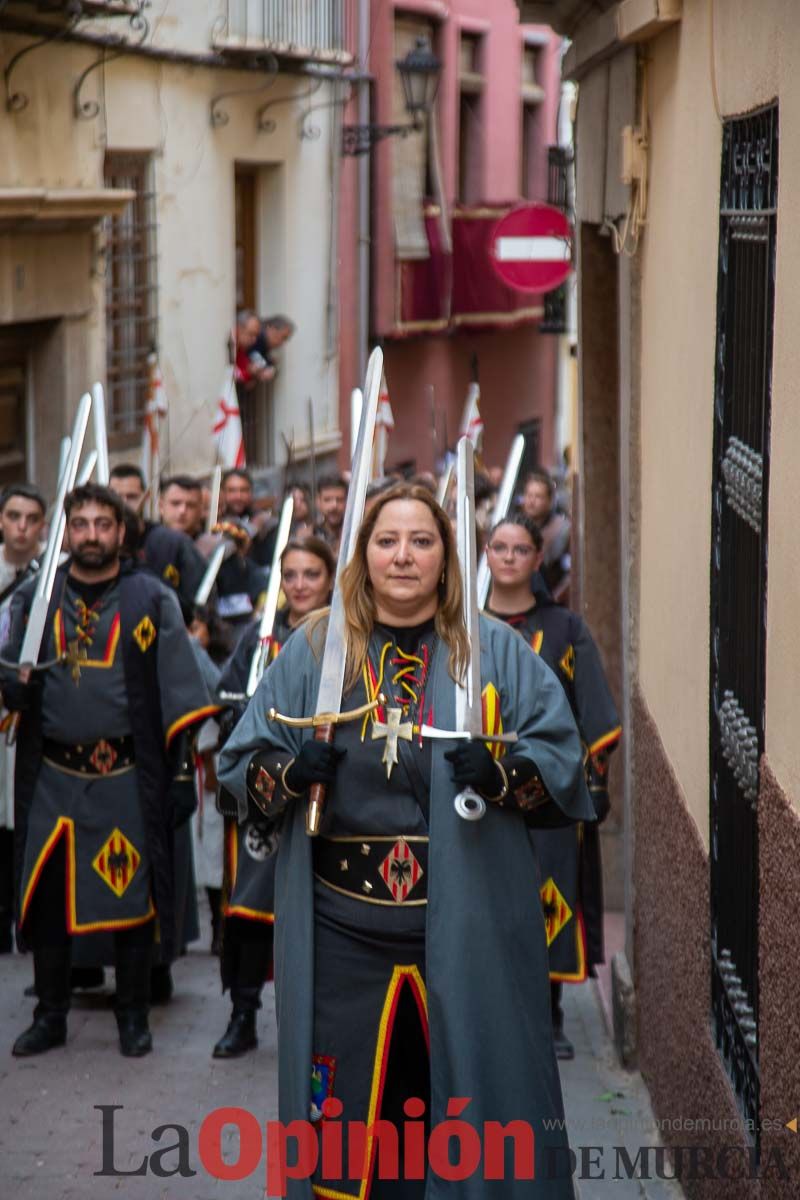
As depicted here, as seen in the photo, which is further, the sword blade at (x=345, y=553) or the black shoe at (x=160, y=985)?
the black shoe at (x=160, y=985)

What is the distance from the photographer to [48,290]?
13086 millimetres

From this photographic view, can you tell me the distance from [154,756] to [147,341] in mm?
8566

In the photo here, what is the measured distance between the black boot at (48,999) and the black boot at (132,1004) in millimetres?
186

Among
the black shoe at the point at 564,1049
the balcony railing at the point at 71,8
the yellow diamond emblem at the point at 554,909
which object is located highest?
the balcony railing at the point at 71,8

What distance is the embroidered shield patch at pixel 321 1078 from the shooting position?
469 cm

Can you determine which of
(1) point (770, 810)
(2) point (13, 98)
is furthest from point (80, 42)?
(1) point (770, 810)

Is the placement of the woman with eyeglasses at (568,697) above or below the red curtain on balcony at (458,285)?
below

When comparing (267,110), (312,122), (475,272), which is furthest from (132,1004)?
(475,272)

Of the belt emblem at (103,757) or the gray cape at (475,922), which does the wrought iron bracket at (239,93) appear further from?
the gray cape at (475,922)

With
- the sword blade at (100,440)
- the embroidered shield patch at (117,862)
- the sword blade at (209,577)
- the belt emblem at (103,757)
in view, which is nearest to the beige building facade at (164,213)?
the sword blade at (209,577)

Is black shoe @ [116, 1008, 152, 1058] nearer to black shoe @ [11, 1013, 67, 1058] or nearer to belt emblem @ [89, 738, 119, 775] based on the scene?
→ black shoe @ [11, 1013, 67, 1058]

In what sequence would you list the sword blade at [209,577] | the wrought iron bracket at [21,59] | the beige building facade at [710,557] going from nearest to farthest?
the beige building facade at [710,557]
the sword blade at [209,577]
the wrought iron bracket at [21,59]

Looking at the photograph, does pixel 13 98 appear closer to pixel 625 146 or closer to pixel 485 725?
pixel 625 146

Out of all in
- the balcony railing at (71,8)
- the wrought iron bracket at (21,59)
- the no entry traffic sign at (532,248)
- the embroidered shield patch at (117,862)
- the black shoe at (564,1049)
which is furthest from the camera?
the no entry traffic sign at (532,248)
